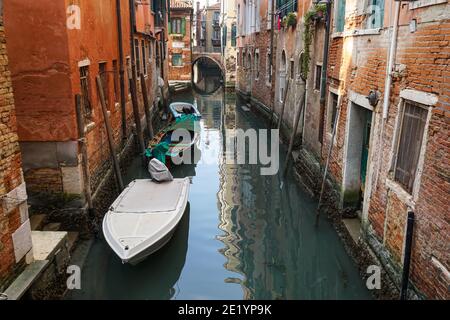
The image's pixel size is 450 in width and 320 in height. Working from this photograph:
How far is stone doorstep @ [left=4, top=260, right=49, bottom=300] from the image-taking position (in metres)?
4.17

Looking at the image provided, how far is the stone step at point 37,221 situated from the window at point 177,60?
2682cm

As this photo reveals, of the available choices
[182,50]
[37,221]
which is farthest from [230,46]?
[37,221]

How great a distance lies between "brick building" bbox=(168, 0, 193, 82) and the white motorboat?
25.0 m

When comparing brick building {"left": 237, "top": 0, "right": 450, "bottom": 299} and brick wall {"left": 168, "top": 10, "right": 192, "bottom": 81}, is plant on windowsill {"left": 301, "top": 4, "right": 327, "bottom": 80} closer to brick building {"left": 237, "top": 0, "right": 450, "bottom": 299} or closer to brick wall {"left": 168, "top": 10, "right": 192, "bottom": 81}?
brick building {"left": 237, "top": 0, "right": 450, "bottom": 299}

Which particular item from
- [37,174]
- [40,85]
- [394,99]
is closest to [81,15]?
[40,85]

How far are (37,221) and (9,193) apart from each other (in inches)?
85.1

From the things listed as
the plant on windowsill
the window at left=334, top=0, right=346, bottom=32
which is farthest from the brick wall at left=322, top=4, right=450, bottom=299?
the plant on windowsill

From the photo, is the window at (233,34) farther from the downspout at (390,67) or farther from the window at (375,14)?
the downspout at (390,67)

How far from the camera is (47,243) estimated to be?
5.41 meters

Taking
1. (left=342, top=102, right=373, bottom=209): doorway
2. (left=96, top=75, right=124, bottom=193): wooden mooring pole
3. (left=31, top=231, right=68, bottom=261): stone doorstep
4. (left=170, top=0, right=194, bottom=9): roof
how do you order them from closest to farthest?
(left=31, top=231, right=68, bottom=261): stone doorstep < (left=342, top=102, right=373, bottom=209): doorway < (left=96, top=75, right=124, bottom=193): wooden mooring pole < (left=170, top=0, right=194, bottom=9): roof

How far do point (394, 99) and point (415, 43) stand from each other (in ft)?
2.57

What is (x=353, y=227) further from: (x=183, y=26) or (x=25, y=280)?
(x=183, y=26)

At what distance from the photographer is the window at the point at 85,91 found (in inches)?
293
